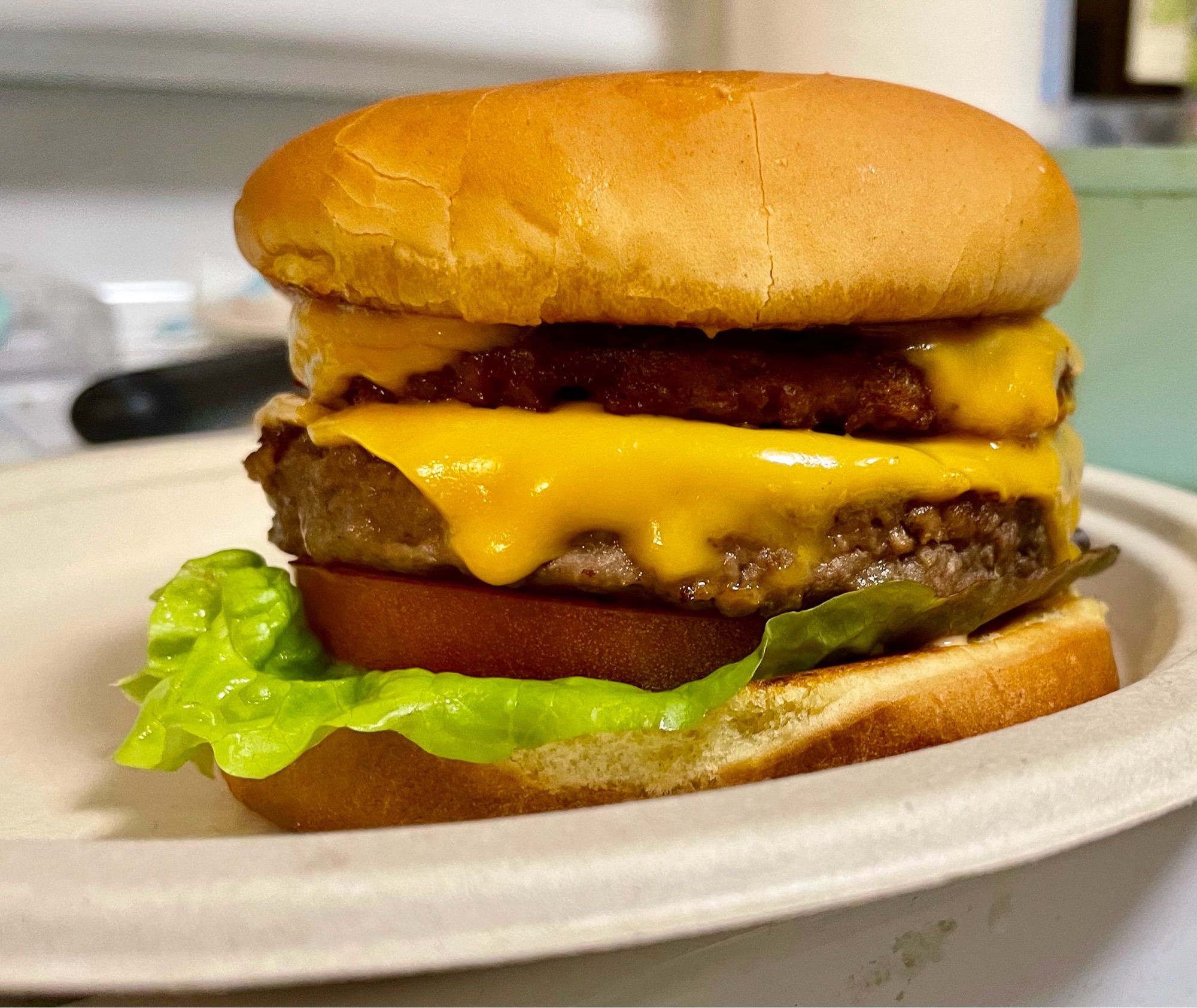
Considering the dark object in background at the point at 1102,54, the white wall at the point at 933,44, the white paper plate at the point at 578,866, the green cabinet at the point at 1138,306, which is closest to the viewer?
the white paper plate at the point at 578,866

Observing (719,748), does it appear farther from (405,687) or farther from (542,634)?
(405,687)

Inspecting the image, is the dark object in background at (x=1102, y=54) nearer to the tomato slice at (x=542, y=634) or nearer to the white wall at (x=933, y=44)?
the white wall at (x=933, y=44)

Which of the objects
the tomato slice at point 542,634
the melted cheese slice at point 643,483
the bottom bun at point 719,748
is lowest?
the bottom bun at point 719,748

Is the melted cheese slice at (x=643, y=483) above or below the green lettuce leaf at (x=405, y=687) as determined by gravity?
above

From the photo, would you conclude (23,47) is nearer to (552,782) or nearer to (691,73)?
(691,73)

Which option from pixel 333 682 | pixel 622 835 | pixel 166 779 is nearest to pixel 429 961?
pixel 622 835

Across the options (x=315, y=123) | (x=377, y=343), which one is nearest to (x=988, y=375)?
(x=377, y=343)

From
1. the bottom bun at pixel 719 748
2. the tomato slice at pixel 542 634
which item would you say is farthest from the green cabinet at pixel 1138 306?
the tomato slice at pixel 542 634
